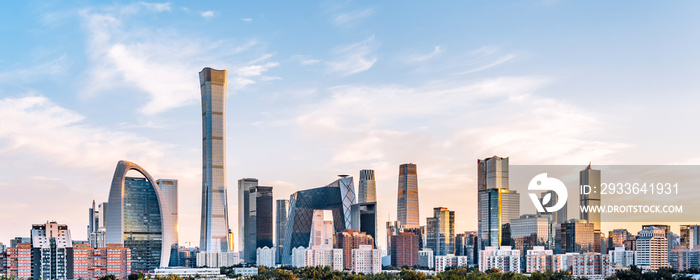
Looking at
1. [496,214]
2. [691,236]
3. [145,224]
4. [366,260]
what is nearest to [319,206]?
[496,214]

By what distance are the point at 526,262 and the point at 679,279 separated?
136ft

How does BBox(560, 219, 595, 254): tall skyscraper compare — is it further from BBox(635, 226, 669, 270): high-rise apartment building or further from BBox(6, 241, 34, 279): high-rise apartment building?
BBox(6, 241, 34, 279): high-rise apartment building

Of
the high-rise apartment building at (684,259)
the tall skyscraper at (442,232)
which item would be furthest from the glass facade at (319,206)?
the high-rise apartment building at (684,259)

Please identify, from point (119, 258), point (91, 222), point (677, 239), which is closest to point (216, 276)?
point (119, 258)

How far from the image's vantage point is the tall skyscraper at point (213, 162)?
166 m

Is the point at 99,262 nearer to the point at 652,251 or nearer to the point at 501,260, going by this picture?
the point at 501,260

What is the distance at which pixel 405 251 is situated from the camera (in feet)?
546

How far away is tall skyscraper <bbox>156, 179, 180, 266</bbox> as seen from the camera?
535 ft

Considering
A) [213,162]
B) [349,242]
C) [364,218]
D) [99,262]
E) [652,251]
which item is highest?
[213,162]

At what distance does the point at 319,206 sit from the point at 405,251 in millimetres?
30831

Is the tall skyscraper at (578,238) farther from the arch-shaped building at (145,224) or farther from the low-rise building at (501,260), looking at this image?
the arch-shaped building at (145,224)

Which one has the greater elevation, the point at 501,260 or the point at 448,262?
the point at 501,260

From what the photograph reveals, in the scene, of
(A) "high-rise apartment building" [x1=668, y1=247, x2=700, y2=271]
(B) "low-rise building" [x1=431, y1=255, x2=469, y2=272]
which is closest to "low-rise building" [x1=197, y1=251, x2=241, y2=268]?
(B) "low-rise building" [x1=431, y1=255, x2=469, y2=272]

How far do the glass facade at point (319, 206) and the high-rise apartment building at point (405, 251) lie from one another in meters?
21.4
